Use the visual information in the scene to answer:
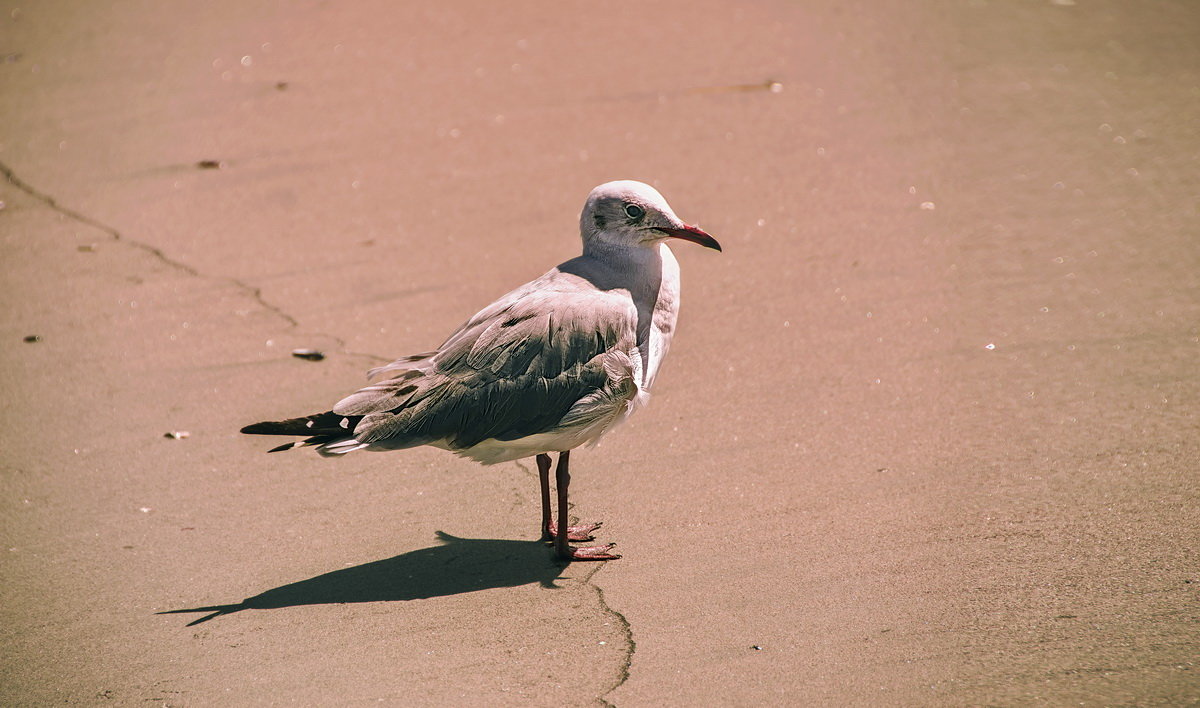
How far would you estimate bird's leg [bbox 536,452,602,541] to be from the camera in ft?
12.8

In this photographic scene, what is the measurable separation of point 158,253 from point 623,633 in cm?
388

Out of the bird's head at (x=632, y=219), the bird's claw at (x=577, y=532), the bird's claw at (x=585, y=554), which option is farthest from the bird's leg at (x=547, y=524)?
the bird's head at (x=632, y=219)

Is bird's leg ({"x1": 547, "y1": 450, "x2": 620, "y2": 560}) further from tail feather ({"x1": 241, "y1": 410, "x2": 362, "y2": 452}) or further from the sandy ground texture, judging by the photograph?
tail feather ({"x1": 241, "y1": 410, "x2": 362, "y2": 452})

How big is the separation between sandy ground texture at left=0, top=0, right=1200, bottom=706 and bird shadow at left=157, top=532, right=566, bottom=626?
0.6 inches

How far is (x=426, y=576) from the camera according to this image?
377cm

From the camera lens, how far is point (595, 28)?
7930 mm

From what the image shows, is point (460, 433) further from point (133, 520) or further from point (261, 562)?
point (133, 520)

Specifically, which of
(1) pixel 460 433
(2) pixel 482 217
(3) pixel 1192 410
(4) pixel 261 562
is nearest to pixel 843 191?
(2) pixel 482 217

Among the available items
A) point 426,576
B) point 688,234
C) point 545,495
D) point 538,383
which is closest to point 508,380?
point 538,383

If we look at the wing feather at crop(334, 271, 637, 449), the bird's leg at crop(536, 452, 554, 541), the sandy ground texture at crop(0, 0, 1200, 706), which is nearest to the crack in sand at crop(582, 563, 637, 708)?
the sandy ground texture at crop(0, 0, 1200, 706)

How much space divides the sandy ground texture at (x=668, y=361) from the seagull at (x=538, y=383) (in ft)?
1.36

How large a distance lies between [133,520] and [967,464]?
3.02 m

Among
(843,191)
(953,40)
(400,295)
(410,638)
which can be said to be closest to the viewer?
(410,638)

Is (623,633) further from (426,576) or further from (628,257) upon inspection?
(628,257)
